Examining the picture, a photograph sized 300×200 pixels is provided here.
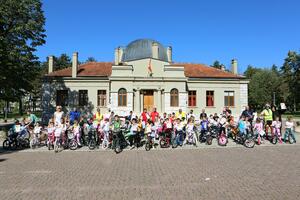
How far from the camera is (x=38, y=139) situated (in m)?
14.6

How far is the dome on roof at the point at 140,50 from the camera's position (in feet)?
112

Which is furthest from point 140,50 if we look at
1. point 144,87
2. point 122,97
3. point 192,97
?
point 192,97

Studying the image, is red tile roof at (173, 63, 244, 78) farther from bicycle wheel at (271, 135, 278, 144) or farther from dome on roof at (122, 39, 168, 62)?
bicycle wheel at (271, 135, 278, 144)

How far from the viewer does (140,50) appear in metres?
34.6

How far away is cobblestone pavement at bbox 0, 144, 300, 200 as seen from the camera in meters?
6.38

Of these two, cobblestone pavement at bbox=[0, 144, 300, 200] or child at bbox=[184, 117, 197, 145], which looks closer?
cobblestone pavement at bbox=[0, 144, 300, 200]

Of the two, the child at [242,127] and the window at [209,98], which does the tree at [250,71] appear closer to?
the window at [209,98]

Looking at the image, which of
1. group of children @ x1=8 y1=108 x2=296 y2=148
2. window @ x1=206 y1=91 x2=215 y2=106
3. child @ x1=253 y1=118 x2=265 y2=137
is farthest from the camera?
window @ x1=206 y1=91 x2=215 y2=106

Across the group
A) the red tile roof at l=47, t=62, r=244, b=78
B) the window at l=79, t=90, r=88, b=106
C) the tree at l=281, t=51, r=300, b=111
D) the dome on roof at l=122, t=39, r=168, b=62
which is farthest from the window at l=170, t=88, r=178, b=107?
the tree at l=281, t=51, r=300, b=111

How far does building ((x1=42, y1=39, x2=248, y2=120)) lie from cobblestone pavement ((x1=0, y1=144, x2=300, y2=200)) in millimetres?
16771

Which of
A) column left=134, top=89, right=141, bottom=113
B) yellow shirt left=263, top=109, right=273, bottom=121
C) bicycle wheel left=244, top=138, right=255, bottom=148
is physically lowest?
bicycle wheel left=244, top=138, right=255, bottom=148

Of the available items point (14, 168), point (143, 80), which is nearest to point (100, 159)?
point (14, 168)

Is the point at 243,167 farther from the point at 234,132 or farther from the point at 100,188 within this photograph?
the point at 234,132

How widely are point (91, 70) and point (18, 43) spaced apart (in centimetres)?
1049
